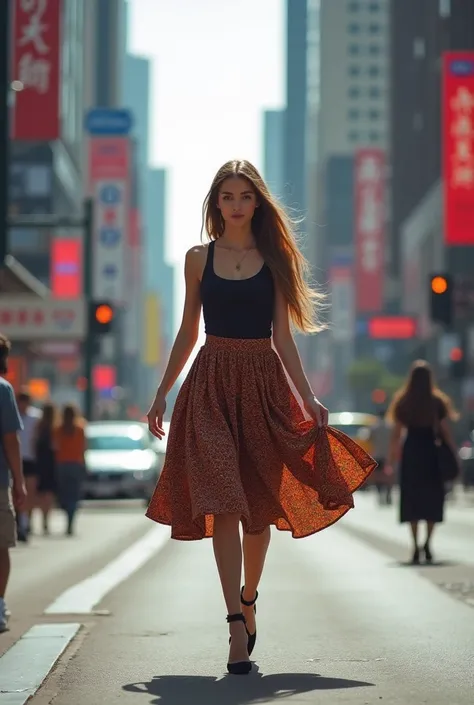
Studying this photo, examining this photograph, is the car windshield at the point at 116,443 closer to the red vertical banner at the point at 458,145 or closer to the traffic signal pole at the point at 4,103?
the traffic signal pole at the point at 4,103

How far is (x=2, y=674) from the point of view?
7.18 metres

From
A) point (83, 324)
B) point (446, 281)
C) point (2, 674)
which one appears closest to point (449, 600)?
point (2, 674)

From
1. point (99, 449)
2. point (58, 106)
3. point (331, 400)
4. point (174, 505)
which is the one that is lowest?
point (331, 400)

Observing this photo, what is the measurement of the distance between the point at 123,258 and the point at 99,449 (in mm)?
51421

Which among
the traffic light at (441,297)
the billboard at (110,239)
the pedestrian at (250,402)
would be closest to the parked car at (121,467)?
the traffic light at (441,297)

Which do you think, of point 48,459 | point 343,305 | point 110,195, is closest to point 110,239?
point 110,195

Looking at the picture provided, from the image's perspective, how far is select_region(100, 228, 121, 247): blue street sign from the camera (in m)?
81.7

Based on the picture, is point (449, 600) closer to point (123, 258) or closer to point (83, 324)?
point (83, 324)

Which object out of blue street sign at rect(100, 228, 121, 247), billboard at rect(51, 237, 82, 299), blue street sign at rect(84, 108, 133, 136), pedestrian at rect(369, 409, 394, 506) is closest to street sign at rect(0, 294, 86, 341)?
pedestrian at rect(369, 409, 394, 506)

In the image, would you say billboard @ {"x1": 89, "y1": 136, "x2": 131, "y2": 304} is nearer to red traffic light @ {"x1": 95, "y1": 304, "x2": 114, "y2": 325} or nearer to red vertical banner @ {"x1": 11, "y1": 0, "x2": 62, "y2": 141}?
A: red vertical banner @ {"x1": 11, "y1": 0, "x2": 62, "y2": 141}

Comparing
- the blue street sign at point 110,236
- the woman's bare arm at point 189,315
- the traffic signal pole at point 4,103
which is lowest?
the woman's bare arm at point 189,315

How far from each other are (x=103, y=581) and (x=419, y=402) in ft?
10.8

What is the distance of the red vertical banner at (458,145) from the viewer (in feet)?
215

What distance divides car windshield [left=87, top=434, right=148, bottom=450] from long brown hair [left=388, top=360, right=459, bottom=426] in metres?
17.8
